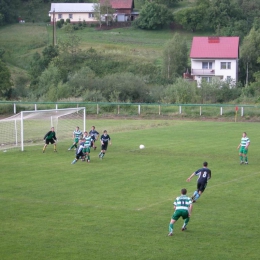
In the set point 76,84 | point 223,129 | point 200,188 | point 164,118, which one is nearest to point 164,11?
point 76,84

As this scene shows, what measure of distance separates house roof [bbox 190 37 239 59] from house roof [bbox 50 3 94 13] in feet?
123

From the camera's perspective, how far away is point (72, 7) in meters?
127

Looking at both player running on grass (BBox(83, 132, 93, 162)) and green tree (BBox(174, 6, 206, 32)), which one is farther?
green tree (BBox(174, 6, 206, 32))

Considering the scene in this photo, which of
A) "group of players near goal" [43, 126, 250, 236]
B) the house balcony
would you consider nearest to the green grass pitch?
"group of players near goal" [43, 126, 250, 236]

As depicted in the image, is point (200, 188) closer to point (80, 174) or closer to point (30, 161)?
point (80, 174)

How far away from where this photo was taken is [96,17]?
120625 millimetres

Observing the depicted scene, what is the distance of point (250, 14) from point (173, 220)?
102976mm

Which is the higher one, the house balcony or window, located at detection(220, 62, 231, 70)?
window, located at detection(220, 62, 231, 70)

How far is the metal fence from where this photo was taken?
2327 inches

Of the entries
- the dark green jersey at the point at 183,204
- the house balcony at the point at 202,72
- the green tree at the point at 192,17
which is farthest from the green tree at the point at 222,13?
the dark green jersey at the point at 183,204

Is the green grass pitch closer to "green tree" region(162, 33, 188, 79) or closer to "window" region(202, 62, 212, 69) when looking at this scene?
"window" region(202, 62, 212, 69)

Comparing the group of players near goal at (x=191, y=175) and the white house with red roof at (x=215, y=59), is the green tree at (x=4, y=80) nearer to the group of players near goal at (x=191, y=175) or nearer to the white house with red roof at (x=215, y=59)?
the white house with red roof at (x=215, y=59)

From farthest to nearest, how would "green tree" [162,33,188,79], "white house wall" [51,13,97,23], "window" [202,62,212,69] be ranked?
"white house wall" [51,13,97,23], "green tree" [162,33,188,79], "window" [202,62,212,69]

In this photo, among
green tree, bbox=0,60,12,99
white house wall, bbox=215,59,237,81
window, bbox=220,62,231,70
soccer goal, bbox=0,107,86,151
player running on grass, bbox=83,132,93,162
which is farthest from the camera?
window, bbox=220,62,231,70
